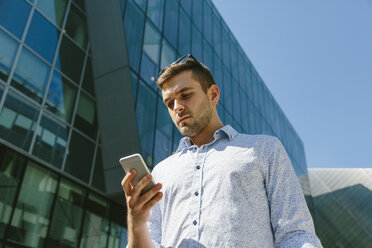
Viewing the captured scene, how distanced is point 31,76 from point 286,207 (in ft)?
27.2

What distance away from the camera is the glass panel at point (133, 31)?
965cm

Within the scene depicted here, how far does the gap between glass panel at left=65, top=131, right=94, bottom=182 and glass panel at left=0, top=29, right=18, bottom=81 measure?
97.1 inches

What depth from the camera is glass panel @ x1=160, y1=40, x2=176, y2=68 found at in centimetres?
1159

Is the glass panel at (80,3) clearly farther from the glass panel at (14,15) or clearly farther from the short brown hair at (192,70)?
the short brown hair at (192,70)

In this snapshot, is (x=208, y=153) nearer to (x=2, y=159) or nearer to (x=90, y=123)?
(x=2, y=159)

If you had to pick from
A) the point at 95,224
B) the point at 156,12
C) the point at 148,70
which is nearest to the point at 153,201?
the point at 95,224

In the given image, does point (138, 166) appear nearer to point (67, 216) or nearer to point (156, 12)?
point (67, 216)

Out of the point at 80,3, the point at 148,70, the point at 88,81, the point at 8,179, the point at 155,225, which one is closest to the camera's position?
the point at 155,225

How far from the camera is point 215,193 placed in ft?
5.36

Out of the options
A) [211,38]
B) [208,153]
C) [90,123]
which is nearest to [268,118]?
[211,38]

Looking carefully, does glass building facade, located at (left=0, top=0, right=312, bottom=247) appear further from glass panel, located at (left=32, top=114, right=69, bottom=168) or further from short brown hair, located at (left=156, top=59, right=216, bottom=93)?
short brown hair, located at (left=156, top=59, right=216, bottom=93)

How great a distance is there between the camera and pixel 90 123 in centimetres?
982

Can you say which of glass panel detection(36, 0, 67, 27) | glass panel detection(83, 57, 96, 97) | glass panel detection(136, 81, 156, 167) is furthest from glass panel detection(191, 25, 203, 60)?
glass panel detection(36, 0, 67, 27)

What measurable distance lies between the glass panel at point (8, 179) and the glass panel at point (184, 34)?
7828 millimetres
